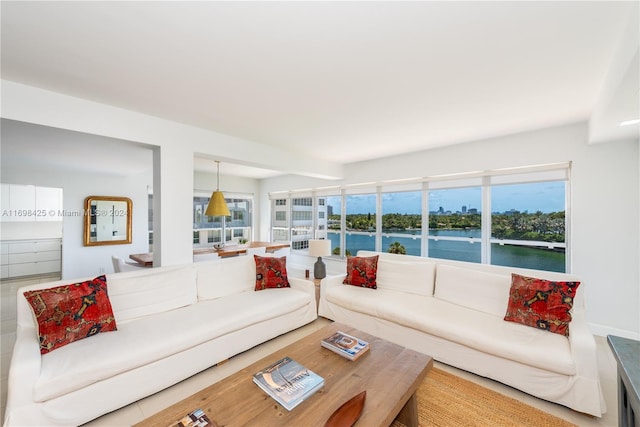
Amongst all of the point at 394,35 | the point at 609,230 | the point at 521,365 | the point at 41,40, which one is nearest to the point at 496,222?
the point at 609,230

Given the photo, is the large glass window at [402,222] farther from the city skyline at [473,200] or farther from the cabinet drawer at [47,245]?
the cabinet drawer at [47,245]

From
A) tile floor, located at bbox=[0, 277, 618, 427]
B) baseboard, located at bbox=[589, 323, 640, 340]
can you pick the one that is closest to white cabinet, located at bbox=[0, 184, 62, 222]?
tile floor, located at bbox=[0, 277, 618, 427]

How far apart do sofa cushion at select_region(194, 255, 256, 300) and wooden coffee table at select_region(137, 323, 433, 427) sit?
144cm

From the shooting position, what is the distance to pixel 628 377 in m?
0.98

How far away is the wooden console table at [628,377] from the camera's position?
3.05ft

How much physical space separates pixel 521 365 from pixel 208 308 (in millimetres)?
2810

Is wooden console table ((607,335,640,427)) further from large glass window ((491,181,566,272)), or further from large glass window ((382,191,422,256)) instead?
large glass window ((382,191,422,256))

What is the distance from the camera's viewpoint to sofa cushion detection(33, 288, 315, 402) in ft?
5.41

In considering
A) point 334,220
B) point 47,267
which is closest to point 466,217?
point 334,220

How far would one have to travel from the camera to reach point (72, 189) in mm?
5082

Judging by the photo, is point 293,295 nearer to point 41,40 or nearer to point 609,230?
point 41,40

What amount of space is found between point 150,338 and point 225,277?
3.69ft

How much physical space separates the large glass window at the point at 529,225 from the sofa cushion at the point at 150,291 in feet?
13.9

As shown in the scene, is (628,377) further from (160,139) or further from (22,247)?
(22,247)
